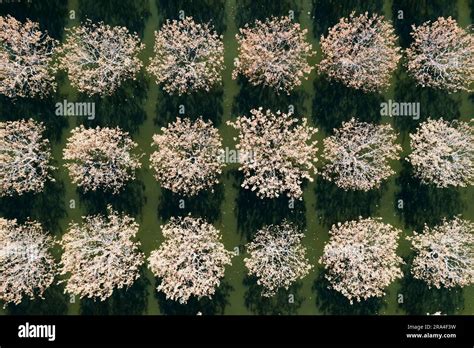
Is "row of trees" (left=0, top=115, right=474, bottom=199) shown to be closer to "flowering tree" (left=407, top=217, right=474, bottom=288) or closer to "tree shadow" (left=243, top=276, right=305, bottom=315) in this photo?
"flowering tree" (left=407, top=217, right=474, bottom=288)

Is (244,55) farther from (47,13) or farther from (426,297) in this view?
(426,297)

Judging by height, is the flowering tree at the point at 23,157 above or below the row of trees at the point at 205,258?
above

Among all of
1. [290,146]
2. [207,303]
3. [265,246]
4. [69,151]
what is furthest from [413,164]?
[69,151]

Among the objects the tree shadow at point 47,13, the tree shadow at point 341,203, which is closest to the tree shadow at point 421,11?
the tree shadow at point 341,203

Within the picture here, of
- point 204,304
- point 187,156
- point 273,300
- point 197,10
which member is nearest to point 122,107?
point 187,156

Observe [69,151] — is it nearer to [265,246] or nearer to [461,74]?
[265,246]

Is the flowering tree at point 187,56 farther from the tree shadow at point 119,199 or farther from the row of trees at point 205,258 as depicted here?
the row of trees at point 205,258
